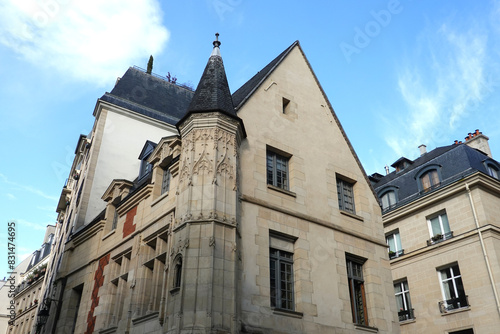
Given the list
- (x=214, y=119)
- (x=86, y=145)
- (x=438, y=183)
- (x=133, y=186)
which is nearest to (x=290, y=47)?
(x=214, y=119)

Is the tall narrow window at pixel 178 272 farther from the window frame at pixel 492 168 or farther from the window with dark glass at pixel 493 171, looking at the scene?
the window with dark glass at pixel 493 171

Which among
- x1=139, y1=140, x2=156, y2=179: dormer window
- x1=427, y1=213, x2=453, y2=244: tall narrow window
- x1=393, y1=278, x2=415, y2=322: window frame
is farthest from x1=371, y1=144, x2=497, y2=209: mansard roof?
x1=139, y1=140, x2=156, y2=179: dormer window

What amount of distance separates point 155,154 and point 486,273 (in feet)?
47.1

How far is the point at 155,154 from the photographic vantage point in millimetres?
14953

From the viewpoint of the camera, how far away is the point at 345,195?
15.6 meters

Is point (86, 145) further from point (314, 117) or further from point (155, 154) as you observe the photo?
point (314, 117)

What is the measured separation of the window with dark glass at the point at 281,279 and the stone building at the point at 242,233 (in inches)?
1.3

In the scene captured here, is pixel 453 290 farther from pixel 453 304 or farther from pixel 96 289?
pixel 96 289

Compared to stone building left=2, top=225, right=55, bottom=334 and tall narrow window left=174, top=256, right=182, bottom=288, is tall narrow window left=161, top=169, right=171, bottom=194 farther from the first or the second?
stone building left=2, top=225, right=55, bottom=334

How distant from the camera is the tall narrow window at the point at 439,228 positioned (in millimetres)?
21094

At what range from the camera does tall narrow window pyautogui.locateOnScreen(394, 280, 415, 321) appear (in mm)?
21469

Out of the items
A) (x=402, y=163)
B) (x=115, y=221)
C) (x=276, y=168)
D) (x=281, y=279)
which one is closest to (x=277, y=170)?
(x=276, y=168)

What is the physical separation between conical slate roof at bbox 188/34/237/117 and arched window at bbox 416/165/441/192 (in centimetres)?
1391

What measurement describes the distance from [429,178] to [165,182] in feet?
49.2
